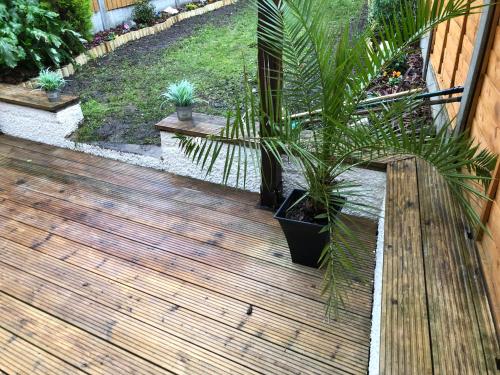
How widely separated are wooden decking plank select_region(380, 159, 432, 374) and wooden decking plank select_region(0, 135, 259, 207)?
3.09 feet

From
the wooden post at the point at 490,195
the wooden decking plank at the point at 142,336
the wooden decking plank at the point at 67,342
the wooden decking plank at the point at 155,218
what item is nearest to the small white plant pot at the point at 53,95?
the wooden decking plank at the point at 155,218

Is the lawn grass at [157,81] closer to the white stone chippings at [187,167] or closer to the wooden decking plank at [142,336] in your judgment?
the white stone chippings at [187,167]

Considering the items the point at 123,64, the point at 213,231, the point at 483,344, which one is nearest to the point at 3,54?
the point at 123,64

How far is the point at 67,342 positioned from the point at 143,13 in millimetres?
5096

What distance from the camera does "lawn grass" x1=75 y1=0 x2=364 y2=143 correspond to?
127 inches

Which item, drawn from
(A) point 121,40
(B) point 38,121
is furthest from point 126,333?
(A) point 121,40

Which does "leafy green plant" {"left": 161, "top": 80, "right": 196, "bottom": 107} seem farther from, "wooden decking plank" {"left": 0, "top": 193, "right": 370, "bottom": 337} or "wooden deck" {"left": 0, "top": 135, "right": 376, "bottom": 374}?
"wooden decking plank" {"left": 0, "top": 193, "right": 370, "bottom": 337}

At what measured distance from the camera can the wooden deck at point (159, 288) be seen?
1.57m

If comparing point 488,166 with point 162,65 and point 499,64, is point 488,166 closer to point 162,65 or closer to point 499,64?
point 499,64

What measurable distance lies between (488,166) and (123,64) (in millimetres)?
3971

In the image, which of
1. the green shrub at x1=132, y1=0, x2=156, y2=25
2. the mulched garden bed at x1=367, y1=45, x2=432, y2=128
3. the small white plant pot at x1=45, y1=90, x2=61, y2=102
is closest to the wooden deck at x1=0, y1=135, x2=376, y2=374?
the small white plant pot at x1=45, y1=90, x2=61, y2=102

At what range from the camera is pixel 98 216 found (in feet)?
7.87

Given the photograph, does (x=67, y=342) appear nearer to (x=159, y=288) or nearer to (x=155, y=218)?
(x=159, y=288)

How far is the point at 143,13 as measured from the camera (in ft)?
18.6
